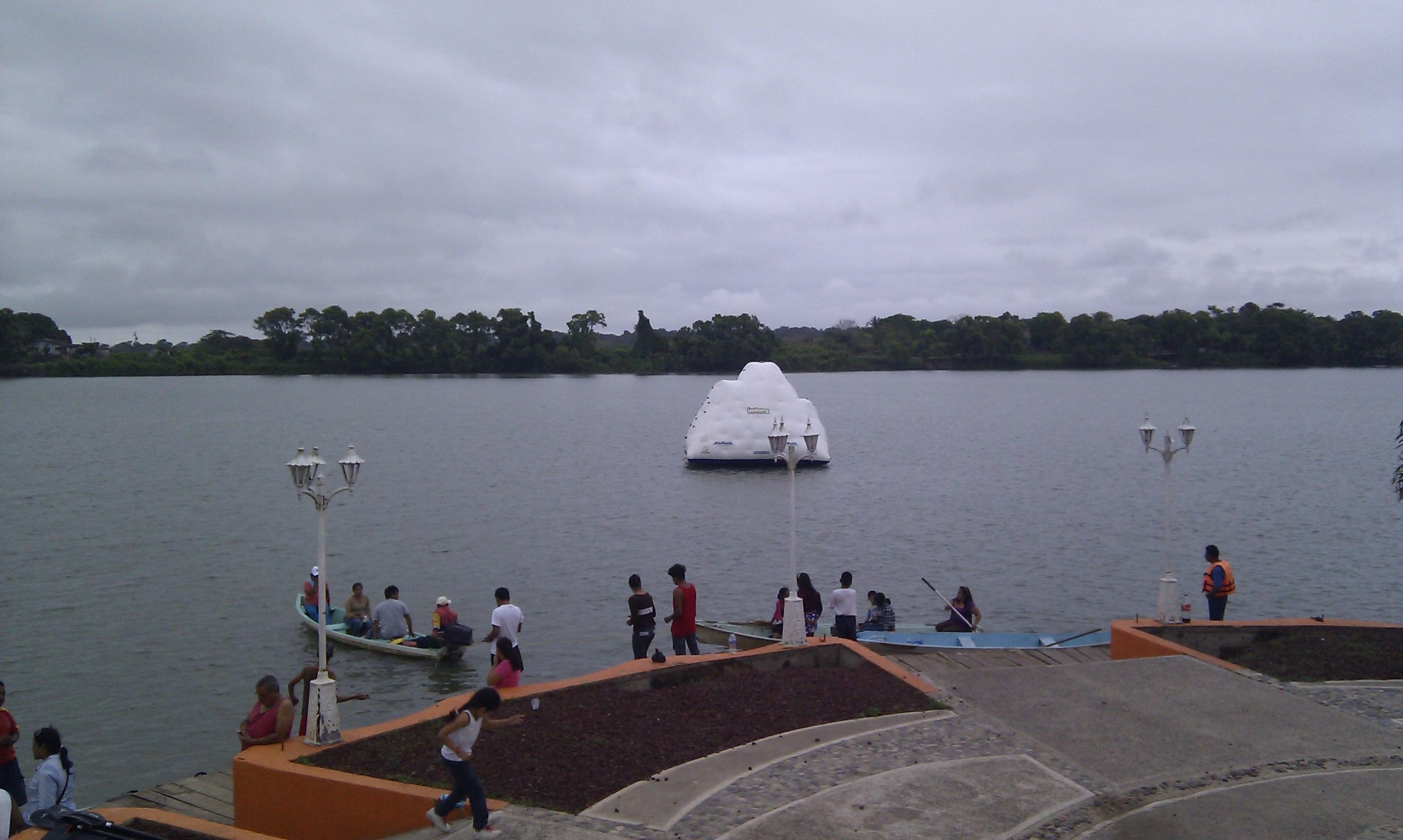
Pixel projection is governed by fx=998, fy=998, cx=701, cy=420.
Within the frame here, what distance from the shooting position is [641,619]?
13797 millimetres

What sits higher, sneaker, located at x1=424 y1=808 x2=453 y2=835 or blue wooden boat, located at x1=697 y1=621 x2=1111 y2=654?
sneaker, located at x1=424 y1=808 x2=453 y2=835

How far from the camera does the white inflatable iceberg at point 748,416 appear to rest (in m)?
44.5

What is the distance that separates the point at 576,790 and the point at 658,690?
2.94 meters

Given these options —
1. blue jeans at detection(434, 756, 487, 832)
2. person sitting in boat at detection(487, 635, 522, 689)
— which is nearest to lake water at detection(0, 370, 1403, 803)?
person sitting in boat at detection(487, 635, 522, 689)

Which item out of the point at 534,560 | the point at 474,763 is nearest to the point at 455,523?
the point at 534,560

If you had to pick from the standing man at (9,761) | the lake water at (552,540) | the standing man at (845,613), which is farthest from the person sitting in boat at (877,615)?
the standing man at (9,761)

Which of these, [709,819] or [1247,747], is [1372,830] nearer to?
[1247,747]

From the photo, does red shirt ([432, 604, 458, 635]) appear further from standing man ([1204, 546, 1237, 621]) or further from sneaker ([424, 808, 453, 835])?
standing man ([1204, 546, 1237, 621])

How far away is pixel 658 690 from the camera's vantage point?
1154cm

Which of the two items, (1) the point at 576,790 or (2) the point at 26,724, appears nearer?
(1) the point at 576,790

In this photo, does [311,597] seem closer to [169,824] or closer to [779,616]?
[779,616]

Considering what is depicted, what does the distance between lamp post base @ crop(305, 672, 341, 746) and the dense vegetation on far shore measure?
491ft

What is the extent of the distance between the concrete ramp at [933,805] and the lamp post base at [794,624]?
397cm

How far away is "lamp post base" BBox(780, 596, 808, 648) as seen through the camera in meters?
13.0
